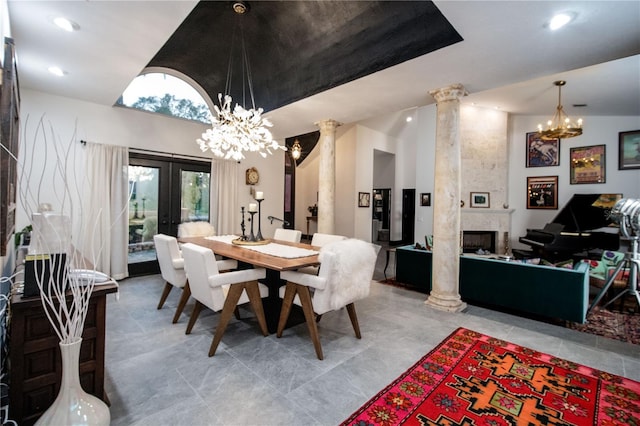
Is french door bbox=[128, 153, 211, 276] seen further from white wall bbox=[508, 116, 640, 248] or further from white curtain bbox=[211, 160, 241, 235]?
white wall bbox=[508, 116, 640, 248]

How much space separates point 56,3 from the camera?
2.23 meters

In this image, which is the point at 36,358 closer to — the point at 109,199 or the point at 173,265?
the point at 173,265

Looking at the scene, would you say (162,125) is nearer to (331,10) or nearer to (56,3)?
(56,3)

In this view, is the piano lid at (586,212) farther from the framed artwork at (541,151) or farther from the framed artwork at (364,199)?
the framed artwork at (364,199)

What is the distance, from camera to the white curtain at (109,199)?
4328 millimetres

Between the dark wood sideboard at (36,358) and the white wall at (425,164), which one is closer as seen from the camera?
the dark wood sideboard at (36,358)

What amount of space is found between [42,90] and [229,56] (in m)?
2.56

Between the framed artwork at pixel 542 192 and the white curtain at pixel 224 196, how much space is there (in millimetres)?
7232

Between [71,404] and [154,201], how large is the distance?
13.8ft

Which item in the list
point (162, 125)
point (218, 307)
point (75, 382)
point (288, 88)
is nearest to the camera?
point (75, 382)

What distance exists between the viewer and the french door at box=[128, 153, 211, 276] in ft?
16.0

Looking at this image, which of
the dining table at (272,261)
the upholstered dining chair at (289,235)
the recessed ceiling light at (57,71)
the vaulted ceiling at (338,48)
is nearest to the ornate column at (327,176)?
the vaulted ceiling at (338,48)

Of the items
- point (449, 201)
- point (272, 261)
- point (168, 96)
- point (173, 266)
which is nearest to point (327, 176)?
point (449, 201)

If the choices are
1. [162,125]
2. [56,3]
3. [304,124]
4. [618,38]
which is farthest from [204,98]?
[618,38]
